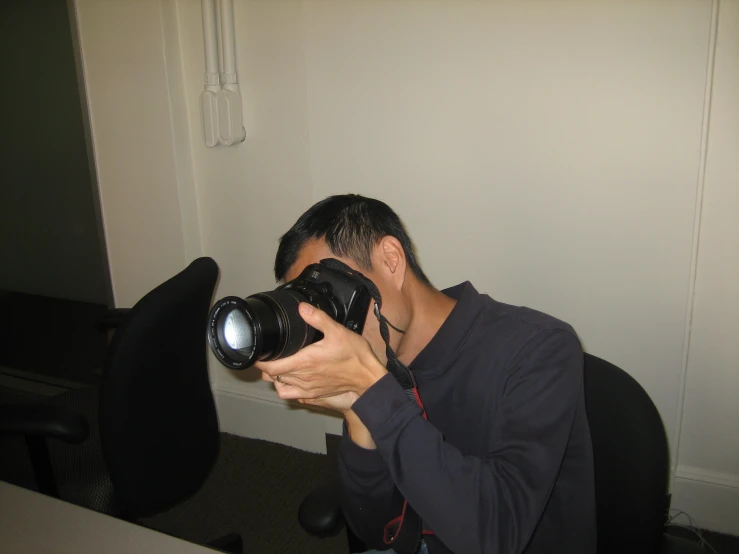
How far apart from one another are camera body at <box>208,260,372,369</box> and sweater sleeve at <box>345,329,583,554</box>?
12 centimetres

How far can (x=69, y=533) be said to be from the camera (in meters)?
0.77

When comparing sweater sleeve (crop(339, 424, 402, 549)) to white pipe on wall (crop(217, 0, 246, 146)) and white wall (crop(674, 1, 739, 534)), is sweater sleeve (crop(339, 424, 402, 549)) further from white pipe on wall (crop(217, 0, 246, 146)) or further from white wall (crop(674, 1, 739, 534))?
white pipe on wall (crop(217, 0, 246, 146))

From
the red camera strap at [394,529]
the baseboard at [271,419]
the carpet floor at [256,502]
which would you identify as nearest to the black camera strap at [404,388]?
the red camera strap at [394,529]

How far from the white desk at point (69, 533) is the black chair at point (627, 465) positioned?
613mm

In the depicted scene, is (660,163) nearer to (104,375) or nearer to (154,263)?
(104,375)

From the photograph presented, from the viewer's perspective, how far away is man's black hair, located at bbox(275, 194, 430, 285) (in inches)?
37.2

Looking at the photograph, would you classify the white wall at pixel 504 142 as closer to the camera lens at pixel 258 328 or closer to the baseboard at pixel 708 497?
the baseboard at pixel 708 497

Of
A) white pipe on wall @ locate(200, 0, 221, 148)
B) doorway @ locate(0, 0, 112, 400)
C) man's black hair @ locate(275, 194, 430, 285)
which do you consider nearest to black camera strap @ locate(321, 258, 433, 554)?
man's black hair @ locate(275, 194, 430, 285)

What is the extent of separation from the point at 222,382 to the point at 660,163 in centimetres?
180

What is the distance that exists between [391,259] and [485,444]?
35 cm

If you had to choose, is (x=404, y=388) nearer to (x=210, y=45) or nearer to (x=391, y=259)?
(x=391, y=259)

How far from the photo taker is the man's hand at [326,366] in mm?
735

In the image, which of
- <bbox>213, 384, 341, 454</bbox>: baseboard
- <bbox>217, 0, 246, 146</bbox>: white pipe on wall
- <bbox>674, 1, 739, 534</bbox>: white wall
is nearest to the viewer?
<bbox>674, 1, 739, 534</bbox>: white wall

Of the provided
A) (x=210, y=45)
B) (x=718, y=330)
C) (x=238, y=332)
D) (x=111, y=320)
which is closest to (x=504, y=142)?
(x=718, y=330)
